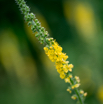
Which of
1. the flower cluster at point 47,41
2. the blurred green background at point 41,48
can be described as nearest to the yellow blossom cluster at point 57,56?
the flower cluster at point 47,41

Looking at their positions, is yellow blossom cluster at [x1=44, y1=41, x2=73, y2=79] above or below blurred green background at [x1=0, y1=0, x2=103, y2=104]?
below

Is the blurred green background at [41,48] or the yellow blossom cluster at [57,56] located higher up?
the blurred green background at [41,48]

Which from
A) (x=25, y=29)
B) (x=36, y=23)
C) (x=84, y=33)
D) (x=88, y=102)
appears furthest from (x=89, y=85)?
(x=36, y=23)

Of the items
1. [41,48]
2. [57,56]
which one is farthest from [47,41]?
[41,48]

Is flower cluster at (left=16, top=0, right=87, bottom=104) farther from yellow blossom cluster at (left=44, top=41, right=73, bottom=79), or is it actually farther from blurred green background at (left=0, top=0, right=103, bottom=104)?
blurred green background at (left=0, top=0, right=103, bottom=104)

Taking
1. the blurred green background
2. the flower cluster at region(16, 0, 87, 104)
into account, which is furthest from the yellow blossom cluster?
the blurred green background

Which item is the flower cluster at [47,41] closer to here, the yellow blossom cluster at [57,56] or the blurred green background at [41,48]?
the yellow blossom cluster at [57,56]

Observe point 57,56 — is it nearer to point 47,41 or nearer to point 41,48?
point 47,41

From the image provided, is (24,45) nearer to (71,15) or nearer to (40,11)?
(40,11)
